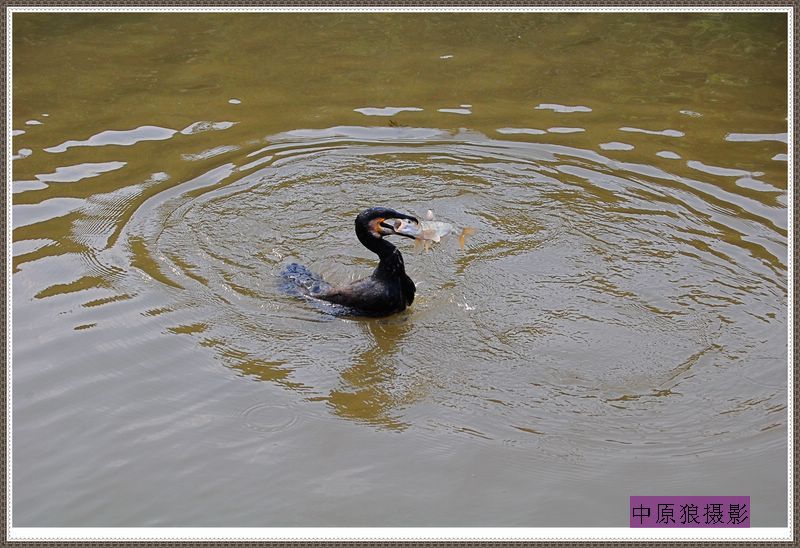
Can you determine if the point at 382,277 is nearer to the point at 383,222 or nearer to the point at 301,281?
the point at 383,222

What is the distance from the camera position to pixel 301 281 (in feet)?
25.3

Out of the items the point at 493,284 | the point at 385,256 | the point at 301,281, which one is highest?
the point at 385,256


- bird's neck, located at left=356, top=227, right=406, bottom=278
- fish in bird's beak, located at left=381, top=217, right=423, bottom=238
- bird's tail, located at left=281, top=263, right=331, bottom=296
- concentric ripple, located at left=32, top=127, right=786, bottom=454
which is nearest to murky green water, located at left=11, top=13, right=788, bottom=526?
concentric ripple, located at left=32, top=127, right=786, bottom=454

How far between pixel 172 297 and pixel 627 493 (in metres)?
3.95

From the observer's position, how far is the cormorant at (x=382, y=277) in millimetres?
7320

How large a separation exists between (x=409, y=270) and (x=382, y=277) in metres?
0.74

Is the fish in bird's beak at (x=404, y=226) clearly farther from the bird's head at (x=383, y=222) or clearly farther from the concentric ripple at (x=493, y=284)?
the concentric ripple at (x=493, y=284)

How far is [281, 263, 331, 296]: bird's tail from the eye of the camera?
300 inches

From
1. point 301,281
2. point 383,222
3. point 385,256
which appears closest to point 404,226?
point 383,222

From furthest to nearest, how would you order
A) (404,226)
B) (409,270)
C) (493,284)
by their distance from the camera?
(409,270)
(493,284)
(404,226)

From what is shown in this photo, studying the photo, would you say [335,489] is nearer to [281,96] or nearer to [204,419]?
[204,419]

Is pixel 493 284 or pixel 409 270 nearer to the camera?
→ pixel 493 284

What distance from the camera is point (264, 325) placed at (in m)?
7.18

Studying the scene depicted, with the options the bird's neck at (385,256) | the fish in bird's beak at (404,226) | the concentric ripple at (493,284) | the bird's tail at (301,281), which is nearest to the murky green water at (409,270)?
the concentric ripple at (493,284)
